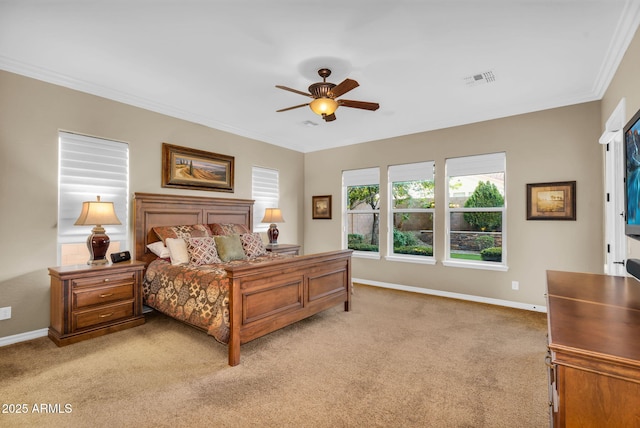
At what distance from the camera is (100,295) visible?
10.3 feet

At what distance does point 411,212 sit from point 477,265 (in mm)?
1335

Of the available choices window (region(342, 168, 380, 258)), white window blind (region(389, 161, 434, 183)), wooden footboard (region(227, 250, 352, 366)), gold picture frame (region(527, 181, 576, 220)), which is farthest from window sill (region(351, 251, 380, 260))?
gold picture frame (region(527, 181, 576, 220))

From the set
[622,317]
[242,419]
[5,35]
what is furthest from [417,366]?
[5,35]

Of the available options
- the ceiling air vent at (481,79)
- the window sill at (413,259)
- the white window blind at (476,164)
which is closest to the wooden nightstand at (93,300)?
the window sill at (413,259)

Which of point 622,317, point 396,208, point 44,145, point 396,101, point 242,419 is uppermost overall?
point 396,101

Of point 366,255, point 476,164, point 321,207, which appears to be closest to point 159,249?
point 321,207

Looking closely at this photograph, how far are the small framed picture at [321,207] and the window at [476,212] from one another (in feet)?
7.57

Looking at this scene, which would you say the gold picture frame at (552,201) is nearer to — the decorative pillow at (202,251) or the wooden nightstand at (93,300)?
the decorative pillow at (202,251)

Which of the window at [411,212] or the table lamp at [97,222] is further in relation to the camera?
the window at [411,212]

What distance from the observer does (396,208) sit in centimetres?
543

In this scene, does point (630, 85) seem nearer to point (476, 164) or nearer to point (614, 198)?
point (614, 198)

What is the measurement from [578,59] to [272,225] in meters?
4.57

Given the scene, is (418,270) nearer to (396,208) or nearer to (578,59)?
(396,208)

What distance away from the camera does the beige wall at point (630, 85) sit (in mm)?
2332
